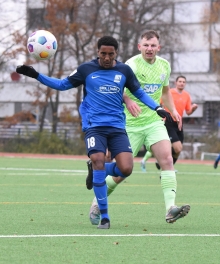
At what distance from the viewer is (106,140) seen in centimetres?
956

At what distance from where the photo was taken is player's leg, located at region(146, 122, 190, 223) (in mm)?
9375

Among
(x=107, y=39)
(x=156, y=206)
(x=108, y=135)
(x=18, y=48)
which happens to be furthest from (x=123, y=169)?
(x=18, y=48)

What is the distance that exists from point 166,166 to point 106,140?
94 centimetres

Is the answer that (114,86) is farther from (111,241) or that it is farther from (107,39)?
(111,241)

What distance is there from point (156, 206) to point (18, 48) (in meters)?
29.0

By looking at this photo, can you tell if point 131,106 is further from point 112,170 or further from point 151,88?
point 151,88

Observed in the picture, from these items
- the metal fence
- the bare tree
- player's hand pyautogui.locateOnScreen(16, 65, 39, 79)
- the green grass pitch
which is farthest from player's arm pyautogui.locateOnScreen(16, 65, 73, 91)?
the bare tree

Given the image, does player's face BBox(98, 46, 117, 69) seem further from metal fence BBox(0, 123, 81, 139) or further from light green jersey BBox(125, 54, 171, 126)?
metal fence BBox(0, 123, 81, 139)

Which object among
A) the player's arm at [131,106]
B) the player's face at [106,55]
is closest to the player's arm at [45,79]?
the player's face at [106,55]

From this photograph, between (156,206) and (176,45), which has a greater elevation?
(176,45)

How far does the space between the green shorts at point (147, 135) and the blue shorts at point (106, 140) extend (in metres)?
0.75

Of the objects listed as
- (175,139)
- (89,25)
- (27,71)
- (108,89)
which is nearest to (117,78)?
(108,89)

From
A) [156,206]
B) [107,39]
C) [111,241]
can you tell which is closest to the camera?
[111,241]

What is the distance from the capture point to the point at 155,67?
35.7 ft
